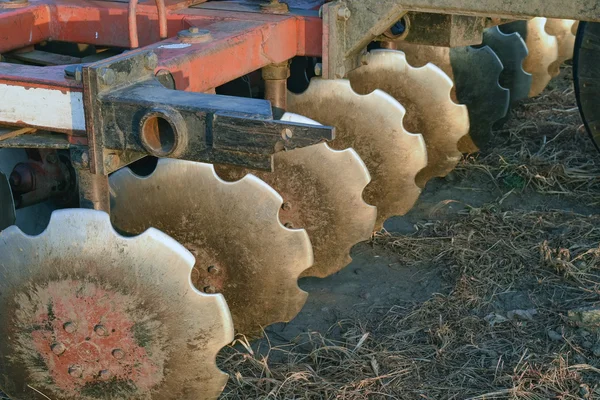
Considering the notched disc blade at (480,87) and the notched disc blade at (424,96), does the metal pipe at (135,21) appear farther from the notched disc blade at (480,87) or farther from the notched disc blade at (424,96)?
the notched disc blade at (480,87)

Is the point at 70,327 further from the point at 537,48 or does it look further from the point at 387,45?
the point at 537,48

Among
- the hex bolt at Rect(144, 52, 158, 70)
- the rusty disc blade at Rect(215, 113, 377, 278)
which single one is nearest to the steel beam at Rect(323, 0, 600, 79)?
the rusty disc blade at Rect(215, 113, 377, 278)

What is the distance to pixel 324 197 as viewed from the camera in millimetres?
3311

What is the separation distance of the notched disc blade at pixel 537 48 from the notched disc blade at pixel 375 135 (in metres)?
1.49

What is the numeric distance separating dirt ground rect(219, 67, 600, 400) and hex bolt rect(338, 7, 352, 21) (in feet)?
3.07

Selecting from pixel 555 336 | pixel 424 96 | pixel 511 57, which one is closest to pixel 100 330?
pixel 555 336

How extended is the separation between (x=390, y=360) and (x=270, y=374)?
358mm

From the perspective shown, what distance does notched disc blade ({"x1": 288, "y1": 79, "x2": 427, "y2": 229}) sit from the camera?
3.48m

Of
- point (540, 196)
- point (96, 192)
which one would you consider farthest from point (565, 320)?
point (96, 192)

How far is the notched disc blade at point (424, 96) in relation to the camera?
3752 millimetres

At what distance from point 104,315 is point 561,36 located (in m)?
3.45

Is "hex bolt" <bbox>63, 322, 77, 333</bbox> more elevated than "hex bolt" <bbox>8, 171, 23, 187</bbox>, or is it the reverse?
"hex bolt" <bbox>8, 171, 23, 187</bbox>

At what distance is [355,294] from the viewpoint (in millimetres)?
3449

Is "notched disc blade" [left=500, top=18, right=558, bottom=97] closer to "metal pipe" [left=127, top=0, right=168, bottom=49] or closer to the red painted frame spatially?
the red painted frame
